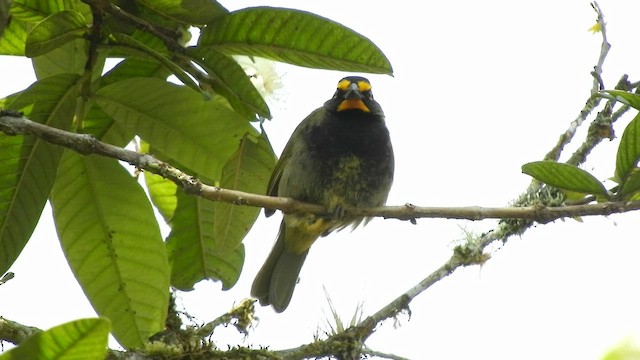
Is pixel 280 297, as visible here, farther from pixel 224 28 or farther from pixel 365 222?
pixel 224 28

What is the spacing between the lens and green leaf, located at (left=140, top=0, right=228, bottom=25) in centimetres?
296

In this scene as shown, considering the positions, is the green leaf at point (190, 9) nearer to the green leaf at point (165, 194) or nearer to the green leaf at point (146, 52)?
the green leaf at point (146, 52)

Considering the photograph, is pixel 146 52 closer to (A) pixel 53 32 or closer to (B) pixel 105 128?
(A) pixel 53 32

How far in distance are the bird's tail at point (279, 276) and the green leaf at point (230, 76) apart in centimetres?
163

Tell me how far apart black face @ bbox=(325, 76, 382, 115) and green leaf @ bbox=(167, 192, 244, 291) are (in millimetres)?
1032

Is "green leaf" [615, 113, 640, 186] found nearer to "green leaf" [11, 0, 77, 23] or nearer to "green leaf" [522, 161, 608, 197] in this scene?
"green leaf" [522, 161, 608, 197]

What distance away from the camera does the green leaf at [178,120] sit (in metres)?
3.06

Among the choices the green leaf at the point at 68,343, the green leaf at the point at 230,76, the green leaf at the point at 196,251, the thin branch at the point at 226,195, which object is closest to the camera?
the green leaf at the point at 68,343

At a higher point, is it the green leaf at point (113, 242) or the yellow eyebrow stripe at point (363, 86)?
the yellow eyebrow stripe at point (363, 86)

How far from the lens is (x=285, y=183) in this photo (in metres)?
4.22

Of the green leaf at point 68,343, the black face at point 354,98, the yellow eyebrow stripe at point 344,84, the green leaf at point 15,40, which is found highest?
the yellow eyebrow stripe at point 344,84

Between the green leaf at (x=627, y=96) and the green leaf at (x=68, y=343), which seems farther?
Result: the green leaf at (x=627, y=96)

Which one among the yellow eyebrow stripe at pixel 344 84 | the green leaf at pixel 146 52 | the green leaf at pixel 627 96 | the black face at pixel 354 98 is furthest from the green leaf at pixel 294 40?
the yellow eyebrow stripe at pixel 344 84

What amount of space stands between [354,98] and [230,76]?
5.17 feet
